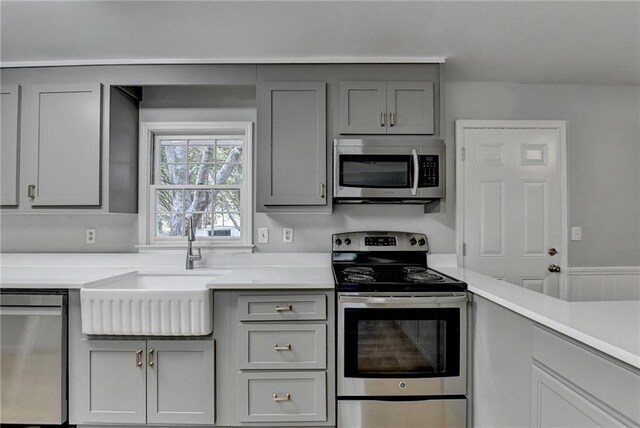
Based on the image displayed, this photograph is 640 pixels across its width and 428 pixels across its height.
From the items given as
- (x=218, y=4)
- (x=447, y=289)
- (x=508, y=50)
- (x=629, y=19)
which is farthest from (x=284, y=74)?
(x=629, y=19)

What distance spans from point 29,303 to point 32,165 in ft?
3.09

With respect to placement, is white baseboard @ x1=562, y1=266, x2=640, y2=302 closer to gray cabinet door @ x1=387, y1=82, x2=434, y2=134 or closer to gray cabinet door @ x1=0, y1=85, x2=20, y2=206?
gray cabinet door @ x1=387, y1=82, x2=434, y2=134

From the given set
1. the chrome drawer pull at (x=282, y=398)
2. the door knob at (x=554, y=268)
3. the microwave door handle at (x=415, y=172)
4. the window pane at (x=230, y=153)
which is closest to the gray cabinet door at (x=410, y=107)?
the microwave door handle at (x=415, y=172)

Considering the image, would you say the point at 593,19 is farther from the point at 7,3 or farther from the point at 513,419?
the point at 7,3

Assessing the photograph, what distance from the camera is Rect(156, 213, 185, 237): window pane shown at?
2.51 meters

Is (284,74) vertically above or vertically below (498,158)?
above

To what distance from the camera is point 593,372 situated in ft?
3.26

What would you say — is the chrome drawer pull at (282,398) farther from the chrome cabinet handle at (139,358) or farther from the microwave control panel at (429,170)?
the microwave control panel at (429,170)

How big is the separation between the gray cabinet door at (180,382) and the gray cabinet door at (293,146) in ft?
3.13

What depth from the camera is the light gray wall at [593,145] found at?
2523 mm

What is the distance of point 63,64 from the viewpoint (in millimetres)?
2186

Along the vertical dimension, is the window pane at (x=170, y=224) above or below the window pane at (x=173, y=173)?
below

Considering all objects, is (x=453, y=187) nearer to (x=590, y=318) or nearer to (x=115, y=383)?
(x=590, y=318)

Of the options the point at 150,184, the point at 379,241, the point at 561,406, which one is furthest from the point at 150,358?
the point at 561,406
